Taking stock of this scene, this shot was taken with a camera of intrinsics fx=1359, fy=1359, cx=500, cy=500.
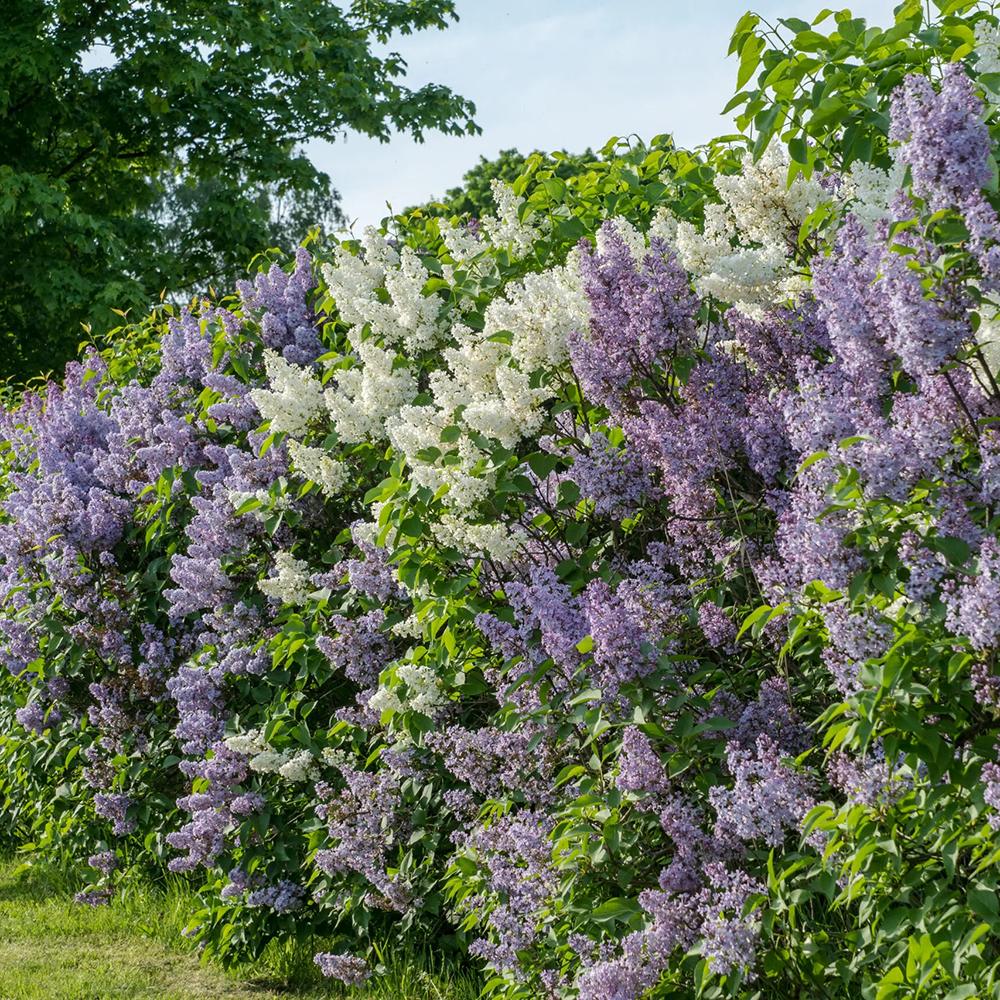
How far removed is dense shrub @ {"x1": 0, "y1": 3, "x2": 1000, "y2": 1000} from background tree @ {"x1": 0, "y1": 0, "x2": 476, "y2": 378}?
45.5 ft

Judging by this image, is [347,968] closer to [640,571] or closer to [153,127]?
[640,571]

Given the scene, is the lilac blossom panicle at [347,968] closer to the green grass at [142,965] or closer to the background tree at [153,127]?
the green grass at [142,965]

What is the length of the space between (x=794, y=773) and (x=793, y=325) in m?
1.20

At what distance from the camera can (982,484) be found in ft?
8.39

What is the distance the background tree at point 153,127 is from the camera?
18766 mm

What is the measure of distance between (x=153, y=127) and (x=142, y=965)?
18.1 meters

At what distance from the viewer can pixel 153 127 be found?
70.7 feet

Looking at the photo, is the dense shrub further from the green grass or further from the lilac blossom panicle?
the green grass

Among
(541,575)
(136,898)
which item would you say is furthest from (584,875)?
(136,898)

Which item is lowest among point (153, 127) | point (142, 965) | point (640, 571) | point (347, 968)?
point (142, 965)

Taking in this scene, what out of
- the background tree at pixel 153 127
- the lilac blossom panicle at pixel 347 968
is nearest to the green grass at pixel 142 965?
the lilac blossom panicle at pixel 347 968

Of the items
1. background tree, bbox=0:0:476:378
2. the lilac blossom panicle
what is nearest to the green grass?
the lilac blossom panicle

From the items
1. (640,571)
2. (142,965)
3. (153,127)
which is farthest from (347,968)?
(153,127)

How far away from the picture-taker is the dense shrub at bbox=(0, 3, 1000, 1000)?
261 centimetres
